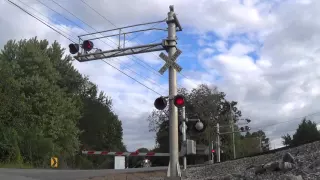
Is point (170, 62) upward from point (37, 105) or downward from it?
downward

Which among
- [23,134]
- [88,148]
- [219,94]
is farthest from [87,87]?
[23,134]

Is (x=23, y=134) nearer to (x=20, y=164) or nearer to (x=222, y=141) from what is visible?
(x=20, y=164)

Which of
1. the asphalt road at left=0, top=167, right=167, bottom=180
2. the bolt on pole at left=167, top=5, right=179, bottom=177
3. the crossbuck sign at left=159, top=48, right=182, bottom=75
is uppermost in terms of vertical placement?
the crossbuck sign at left=159, top=48, right=182, bottom=75

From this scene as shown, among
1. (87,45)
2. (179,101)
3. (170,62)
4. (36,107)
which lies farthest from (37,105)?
(179,101)

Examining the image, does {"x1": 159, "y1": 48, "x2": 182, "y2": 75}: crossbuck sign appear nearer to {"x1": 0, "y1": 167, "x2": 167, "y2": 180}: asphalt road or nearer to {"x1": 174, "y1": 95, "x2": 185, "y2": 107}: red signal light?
{"x1": 174, "y1": 95, "x2": 185, "y2": 107}: red signal light

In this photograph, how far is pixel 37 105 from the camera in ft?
152

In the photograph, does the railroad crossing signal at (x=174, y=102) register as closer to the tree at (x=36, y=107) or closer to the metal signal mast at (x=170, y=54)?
the metal signal mast at (x=170, y=54)

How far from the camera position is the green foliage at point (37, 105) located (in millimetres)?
40219

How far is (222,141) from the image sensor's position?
269 feet

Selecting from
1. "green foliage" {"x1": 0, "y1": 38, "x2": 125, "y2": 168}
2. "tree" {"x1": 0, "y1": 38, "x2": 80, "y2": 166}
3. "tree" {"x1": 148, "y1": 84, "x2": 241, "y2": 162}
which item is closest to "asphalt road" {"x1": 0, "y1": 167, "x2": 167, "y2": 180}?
"green foliage" {"x1": 0, "y1": 38, "x2": 125, "y2": 168}

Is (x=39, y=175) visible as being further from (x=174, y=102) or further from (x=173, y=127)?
(x=174, y=102)

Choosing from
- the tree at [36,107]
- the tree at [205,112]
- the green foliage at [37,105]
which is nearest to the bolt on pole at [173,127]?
the green foliage at [37,105]

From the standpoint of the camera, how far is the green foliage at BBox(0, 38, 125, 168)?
4022 centimetres

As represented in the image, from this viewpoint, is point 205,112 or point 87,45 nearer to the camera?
point 87,45
